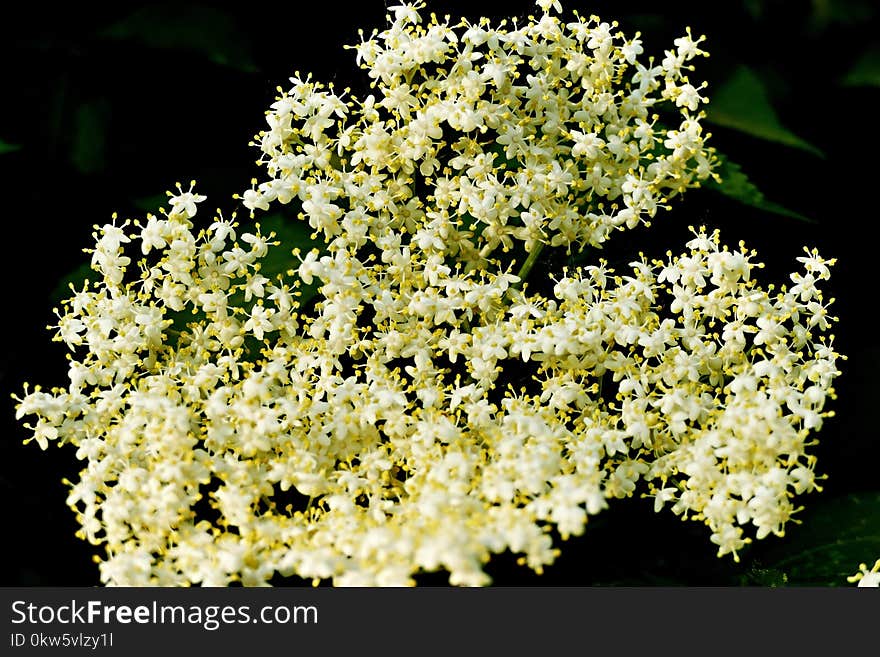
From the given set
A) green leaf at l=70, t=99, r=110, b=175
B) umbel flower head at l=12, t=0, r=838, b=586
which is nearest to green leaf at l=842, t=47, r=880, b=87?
umbel flower head at l=12, t=0, r=838, b=586

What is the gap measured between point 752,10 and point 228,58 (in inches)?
43.4

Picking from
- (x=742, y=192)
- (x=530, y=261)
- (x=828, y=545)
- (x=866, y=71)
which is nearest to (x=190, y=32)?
(x=530, y=261)

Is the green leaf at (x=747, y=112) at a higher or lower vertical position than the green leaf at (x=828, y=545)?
higher

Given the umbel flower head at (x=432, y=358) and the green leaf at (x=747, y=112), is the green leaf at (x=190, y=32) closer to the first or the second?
the umbel flower head at (x=432, y=358)

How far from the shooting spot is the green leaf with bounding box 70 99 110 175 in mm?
1551

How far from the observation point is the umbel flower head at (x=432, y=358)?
0.91 m

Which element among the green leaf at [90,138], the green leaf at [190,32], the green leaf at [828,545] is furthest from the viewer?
the green leaf at [90,138]

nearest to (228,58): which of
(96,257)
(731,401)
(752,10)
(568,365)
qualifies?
(96,257)

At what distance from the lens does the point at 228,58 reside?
1.41 m

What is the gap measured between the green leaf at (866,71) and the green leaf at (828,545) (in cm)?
123

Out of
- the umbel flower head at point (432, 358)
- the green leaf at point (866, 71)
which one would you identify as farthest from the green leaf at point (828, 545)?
the green leaf at point (866, 71)

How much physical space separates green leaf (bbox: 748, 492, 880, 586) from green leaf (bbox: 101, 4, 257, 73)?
0.93 meters

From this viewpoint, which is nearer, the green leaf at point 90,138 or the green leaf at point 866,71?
the green leaf at point 90,138

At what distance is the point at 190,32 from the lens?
58.4 inches
